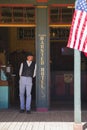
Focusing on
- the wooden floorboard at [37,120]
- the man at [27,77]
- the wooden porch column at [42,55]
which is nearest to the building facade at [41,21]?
the wooden porch column at [42,55]

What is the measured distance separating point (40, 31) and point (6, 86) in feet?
7.18

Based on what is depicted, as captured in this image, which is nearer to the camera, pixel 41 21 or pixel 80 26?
pixel 80 26

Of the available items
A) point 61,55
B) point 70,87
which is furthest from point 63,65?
point 70,87

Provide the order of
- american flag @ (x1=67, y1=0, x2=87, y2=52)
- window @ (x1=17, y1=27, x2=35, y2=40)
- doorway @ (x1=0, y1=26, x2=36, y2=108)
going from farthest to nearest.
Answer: window @ (x1=17, y1=27, x2=35, y2=40)
doorway @ (x1=0, y1=26, x2=36, y2=108)
american flag @ (x1=67, y1=0, x2=87, y2=52)

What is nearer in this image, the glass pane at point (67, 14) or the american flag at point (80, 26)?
the american flag at point (80, 26)

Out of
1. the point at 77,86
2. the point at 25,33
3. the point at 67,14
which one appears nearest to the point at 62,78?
the point at 25,33

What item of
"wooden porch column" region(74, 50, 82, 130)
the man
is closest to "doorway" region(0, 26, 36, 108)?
the man

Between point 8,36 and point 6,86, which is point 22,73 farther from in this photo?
point 8,36

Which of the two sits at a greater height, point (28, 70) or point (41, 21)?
point (41, 21)

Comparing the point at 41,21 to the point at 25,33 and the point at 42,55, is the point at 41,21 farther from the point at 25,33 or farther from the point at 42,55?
the point at 25,33

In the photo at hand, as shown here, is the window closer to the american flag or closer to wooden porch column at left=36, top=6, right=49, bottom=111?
wooden porch column at left=36, top=6, right=49, bottom=111

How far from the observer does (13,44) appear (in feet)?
59.9

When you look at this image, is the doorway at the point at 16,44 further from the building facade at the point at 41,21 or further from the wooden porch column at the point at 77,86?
the wooden porch column at the point at 77,86

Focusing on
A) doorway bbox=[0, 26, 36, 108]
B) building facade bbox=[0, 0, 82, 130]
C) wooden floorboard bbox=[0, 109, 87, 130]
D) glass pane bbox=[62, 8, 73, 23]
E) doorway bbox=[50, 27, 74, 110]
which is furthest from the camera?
doorway bbox=[0, 26, 36, 108]
